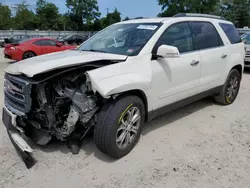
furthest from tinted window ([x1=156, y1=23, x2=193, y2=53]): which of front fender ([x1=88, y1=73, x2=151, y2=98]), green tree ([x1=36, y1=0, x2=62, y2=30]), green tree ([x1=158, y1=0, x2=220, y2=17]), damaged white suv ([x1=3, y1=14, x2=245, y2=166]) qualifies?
green tree ([x1=36, y1=0, x2=62, y2=30])

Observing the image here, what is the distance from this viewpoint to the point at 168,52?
3.21 m

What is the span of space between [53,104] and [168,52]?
1.64m

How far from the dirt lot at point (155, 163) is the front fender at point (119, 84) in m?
0.96

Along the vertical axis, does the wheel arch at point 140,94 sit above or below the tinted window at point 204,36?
below

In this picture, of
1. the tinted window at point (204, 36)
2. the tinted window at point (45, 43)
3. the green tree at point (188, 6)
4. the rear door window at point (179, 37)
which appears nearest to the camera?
the rear door window at point (179, 37)

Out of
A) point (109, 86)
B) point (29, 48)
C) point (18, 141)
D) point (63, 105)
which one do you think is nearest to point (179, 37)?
point (109, 86)

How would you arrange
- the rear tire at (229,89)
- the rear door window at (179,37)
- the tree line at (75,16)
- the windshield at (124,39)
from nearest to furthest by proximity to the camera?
1. the windshield at (124,39)
2. the rear door window at (179,37)
3. the rear tire at (229,89)
4. the tree line at (75,16)

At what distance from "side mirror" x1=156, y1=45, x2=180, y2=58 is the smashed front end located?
1039 millimetres

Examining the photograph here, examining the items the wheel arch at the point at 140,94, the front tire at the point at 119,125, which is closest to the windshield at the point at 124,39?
the wheel arch at the point at 140,94

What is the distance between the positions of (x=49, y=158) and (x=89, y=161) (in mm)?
548

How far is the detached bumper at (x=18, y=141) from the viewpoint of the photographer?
2935mm

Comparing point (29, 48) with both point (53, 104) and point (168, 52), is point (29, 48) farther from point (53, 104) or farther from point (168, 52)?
point (168, 52)

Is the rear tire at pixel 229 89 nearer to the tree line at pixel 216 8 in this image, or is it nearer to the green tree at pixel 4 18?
the tree line at pixel 216 8

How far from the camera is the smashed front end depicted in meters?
2.88
